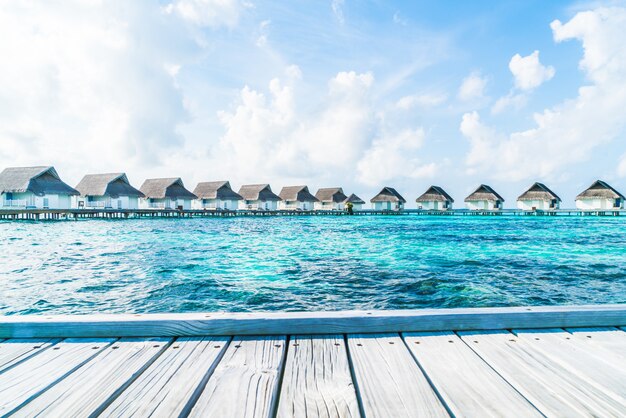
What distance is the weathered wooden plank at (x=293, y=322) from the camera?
204cm

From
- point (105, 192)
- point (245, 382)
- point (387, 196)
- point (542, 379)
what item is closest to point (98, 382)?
point (245, 382)

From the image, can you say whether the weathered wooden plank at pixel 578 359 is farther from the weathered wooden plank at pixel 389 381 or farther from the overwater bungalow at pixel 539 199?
the overwater bungalow at pixel 539 199

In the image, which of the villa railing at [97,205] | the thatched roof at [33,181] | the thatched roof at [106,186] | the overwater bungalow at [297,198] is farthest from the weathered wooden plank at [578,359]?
the overwater bungalow at [297,198]

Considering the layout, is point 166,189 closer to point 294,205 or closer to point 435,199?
point 294,205

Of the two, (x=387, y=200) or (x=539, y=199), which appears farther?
(x=387, y=200)

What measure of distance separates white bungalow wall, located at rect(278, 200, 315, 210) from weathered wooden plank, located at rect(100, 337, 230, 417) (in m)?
60.1

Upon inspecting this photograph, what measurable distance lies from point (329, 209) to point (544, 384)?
63.3 meters

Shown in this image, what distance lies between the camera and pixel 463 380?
159 cm

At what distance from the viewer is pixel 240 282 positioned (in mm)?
7965

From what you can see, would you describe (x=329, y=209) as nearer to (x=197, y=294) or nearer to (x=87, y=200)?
(x=87, y=200)

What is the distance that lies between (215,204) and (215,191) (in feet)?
6.15

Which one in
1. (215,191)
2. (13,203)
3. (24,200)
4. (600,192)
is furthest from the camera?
(215,191)

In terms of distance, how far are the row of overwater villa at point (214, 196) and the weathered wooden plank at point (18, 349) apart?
40.2 meters

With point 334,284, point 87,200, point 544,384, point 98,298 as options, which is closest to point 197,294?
point 98,298
